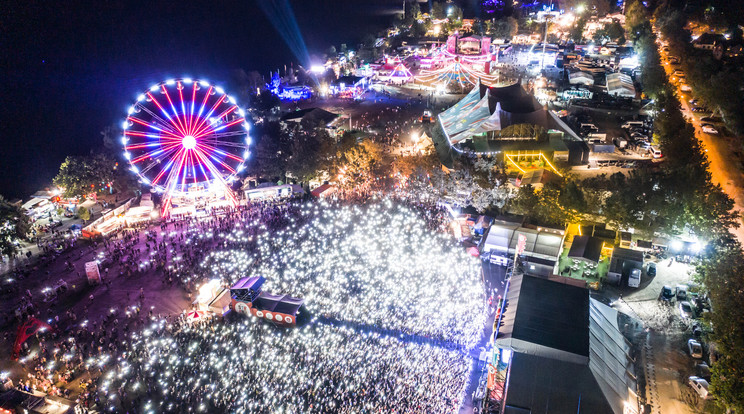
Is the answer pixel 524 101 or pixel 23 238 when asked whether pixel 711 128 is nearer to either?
pixel 524 101

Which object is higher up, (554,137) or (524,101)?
(524,101)

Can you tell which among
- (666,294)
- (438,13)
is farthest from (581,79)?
(438,13)

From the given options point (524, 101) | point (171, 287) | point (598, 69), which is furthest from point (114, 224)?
point (598, 69)

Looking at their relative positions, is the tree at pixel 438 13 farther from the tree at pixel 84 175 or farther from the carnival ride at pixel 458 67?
the tree at pixel 84 175

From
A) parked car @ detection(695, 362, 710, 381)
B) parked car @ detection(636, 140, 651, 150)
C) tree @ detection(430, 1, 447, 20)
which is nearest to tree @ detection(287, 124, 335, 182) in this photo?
parked car @ detection(695, 362, 710, 381)

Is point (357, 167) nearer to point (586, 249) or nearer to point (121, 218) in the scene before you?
point (586, 249)
